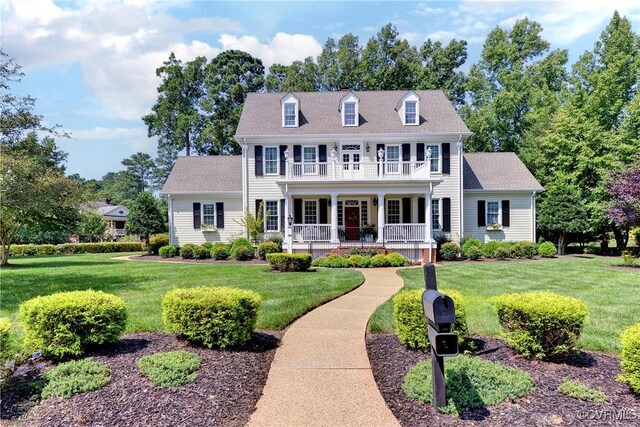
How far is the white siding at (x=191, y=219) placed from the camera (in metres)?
23.3

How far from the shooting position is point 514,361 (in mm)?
4711

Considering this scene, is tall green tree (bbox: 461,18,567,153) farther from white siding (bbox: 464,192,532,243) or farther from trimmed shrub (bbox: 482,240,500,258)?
trimmed shrub (bbox: 482,240,500,258)

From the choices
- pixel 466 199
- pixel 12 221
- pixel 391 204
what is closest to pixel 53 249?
pixel 12 221

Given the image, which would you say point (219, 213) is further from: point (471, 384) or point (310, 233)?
point (471, 384)

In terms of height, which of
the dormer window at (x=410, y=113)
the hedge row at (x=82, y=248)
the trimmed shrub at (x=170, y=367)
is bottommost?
the hedge row at (x=82, y=248)

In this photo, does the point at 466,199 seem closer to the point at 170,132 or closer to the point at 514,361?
the point at 514,361

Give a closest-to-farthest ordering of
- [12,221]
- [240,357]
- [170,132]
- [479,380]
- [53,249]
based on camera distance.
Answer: [479,380] < [240,357] < [12,221] < [53,249] < [170,132]

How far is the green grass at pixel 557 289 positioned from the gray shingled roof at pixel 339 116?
9.41 metres

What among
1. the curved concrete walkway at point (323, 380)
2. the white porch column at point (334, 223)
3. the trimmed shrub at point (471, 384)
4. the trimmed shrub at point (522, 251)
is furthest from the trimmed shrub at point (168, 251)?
the trimmed shrub at point (471, 384)

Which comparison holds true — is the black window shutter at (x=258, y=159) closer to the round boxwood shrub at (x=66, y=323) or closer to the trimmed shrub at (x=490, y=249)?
the trimmed shrub at (x=490, y=249)

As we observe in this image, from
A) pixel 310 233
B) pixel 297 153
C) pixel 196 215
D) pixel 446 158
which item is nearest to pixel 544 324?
pixel 310 233

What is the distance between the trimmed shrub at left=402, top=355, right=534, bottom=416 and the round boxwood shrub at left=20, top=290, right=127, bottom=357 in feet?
12.0

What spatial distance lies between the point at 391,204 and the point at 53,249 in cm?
2802

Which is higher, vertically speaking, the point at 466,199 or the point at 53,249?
the point at 466,199
